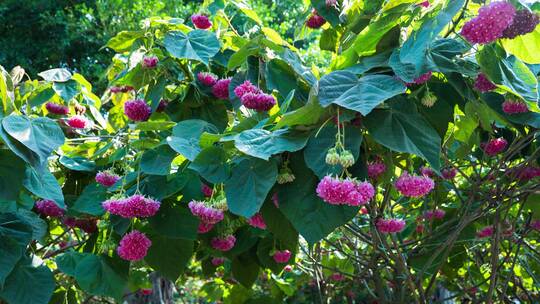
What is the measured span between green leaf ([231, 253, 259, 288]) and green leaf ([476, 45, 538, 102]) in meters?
A: 1.52

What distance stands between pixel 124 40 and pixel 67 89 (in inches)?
14.4

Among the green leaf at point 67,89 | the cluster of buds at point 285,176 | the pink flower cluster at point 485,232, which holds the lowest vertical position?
the pink flower cluster at point 485,232

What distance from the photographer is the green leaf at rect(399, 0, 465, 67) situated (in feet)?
5.06

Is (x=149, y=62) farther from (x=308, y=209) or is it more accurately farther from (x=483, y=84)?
(x=483, y=84)

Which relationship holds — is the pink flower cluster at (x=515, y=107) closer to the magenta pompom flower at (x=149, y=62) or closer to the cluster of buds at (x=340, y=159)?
the cluster of buds at (x=340, y=159)

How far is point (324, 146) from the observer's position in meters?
1.59

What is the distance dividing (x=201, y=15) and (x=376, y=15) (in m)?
0.98

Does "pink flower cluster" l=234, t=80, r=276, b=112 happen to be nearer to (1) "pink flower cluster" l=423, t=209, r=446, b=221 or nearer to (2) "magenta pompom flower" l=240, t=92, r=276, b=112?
(2) "magenta pompom flower" l=240, t=92, r=276, b=112

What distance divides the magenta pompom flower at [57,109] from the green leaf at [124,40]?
1.46 ft

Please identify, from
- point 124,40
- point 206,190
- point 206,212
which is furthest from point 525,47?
point 124,40

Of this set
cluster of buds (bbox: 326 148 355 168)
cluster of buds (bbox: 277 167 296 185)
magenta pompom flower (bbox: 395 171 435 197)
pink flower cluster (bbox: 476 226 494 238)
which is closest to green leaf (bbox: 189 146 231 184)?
cluster of buds (bbox: 277 167 296 185)

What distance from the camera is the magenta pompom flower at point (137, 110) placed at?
8.30 feet

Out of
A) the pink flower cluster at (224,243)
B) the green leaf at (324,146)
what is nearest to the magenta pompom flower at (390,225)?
the pink flower cluster at (224,243)

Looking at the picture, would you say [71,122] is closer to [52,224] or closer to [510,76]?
[52,224]
